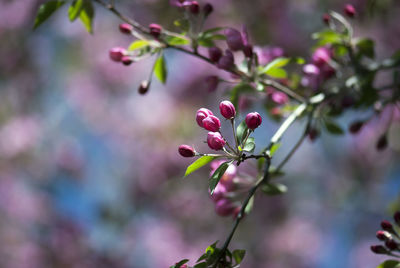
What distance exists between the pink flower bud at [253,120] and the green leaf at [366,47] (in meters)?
0.61

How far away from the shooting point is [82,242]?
445cm

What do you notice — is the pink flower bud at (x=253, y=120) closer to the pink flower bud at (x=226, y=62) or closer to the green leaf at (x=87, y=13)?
the pink flower bud at (x=226, y=62)

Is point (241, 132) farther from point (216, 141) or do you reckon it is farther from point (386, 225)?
point (386, 225)

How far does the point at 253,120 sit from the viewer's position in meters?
0.89

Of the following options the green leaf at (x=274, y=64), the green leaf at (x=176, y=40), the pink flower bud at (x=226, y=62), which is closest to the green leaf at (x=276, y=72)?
the green leaf at (x=274, y=64)

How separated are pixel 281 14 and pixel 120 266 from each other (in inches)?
108

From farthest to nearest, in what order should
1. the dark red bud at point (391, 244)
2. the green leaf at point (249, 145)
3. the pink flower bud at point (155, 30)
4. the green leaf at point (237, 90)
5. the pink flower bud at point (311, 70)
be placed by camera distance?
the pink flower bud at point (311, 70) < the green leaf at point (237, 90) < the pink flower bud at point (155, 30) < the dark red bud at point (391, 244) < the green leaf at point (249, 145)

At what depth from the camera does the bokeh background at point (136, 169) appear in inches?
174

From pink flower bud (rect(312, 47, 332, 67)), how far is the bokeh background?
249 centimetres

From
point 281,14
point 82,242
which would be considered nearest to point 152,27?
point 281,14

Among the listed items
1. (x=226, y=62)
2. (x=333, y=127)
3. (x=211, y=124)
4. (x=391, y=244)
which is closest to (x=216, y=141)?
(x=211, y=124)

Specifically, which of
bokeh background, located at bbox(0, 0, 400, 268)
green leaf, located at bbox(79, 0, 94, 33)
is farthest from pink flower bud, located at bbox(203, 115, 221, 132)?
bokeh background, located at bbox(0, 0, 400, 268)

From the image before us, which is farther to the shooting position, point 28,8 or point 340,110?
point 28,8

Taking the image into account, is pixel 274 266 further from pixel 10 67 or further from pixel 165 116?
pixel 10 67
